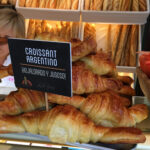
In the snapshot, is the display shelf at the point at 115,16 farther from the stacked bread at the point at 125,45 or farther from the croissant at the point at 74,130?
the croissant at the point at 74,130

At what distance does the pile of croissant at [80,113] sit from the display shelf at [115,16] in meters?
0.96

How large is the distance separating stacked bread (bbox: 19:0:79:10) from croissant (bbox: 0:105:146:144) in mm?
1308

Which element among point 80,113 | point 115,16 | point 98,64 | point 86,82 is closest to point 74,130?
point 80,113

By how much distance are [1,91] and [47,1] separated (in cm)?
108

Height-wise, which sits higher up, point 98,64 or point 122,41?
point 98,64

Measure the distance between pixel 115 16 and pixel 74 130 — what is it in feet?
4.38

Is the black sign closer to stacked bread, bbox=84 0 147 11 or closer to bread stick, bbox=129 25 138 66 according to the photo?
stacked bread, bbox=84 0 147 11

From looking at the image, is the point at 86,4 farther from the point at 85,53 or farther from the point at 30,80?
the point at 30,80

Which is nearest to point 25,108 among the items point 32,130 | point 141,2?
point 32,130

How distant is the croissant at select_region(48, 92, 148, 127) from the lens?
661 mm

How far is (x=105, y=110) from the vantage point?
26.0 inches

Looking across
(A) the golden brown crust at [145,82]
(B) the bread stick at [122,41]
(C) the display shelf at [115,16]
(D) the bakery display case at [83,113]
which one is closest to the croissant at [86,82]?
(D) the bakery display case at [83,113]

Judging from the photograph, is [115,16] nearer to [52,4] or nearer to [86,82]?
[52,4]

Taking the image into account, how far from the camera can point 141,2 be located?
1.66m
